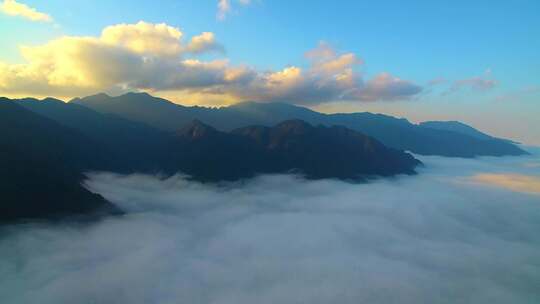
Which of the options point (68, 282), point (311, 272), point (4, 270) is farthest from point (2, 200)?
point (311, 272)

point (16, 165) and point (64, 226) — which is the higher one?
point (16, 165)

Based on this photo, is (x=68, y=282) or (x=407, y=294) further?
(x=407, y=294)

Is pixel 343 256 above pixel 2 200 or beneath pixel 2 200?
beneath

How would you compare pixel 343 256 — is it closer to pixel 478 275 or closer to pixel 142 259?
pixel 478 275

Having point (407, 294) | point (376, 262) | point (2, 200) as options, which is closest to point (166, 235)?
point (2, 200)

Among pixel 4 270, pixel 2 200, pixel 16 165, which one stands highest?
pixel 16 165

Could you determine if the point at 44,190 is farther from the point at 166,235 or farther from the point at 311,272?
the point at 311,272

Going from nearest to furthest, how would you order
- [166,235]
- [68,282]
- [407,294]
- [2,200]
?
[68,282] → [407,294] → [2,200] → [166,235]

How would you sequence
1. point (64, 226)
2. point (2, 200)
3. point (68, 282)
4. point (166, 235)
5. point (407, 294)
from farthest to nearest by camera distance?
point (166, 235) < point (64, 226) < point (2, 200) < point (407, 294) < point (68, 282)

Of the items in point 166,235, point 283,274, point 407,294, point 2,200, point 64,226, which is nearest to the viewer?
point 407,294
